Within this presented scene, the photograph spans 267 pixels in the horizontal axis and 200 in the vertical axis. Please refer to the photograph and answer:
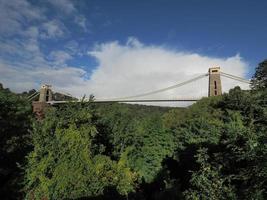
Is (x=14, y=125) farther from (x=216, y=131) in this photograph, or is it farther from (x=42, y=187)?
(x=216, y=131)

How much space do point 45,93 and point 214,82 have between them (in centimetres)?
3799

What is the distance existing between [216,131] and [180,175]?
5814 mm

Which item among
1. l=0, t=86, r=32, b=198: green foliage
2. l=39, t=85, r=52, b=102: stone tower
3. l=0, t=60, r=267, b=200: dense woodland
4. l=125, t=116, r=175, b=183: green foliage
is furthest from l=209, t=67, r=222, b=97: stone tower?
l=0, t=86, r=32, b=198: green foliage

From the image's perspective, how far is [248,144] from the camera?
659cm

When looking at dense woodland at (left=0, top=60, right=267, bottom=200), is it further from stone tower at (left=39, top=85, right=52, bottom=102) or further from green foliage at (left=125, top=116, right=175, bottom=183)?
stone tower at (left=39, top=85, right=52, bottom=102)

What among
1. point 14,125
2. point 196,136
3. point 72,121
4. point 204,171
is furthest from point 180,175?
point 204,171

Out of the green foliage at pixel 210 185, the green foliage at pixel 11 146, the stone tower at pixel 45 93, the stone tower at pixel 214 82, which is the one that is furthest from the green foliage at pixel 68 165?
the stone tower at pixel 45 93

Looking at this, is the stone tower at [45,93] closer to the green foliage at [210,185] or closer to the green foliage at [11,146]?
the green foliage at [11,146]

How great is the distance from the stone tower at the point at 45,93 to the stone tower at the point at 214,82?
36.9 meters

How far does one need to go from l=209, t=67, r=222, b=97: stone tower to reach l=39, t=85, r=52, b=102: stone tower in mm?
36949

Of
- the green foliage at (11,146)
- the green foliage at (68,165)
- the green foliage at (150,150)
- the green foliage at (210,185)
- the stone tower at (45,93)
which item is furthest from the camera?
the stone tower at (45,93)

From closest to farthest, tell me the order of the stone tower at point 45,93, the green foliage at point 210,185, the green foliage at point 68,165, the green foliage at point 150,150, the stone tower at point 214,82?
the green foliage at point 210,185, the green foliage at point 68,165, the green foliage at point 150,150, the stone tower at point 214,82, the stone tower at point 45,93

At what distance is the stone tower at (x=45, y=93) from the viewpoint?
251 feet

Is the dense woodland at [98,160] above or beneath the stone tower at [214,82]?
beneath
